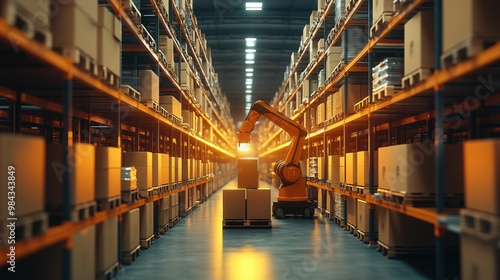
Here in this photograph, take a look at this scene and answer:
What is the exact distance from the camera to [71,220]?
13.8 ft

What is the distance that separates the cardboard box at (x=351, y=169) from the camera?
879 cm

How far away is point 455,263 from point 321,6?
24.7 feet

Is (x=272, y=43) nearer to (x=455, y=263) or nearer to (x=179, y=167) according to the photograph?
(x=179, y=167)

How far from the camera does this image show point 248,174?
34.6 feet

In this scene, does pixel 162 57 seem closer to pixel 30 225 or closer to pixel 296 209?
pixel 296 209

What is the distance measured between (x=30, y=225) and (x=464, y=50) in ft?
12.4

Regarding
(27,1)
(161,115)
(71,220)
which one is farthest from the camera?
(161,115)

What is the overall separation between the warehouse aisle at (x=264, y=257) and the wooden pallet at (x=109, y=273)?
0.26 feet

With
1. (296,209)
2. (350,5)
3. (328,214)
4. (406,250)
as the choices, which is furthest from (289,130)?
(406,250)

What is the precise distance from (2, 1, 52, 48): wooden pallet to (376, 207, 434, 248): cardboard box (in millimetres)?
4885

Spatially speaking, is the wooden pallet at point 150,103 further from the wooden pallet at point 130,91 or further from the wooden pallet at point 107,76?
the wooden pallet at point 107,76

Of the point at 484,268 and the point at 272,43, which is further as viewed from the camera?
the point at 272,43

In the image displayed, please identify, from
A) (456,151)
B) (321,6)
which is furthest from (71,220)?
(321,6)

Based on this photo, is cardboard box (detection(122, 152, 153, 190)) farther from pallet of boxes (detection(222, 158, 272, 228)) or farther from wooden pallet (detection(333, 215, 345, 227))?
wooden pallet (detection(333, 215, 345, 227))
